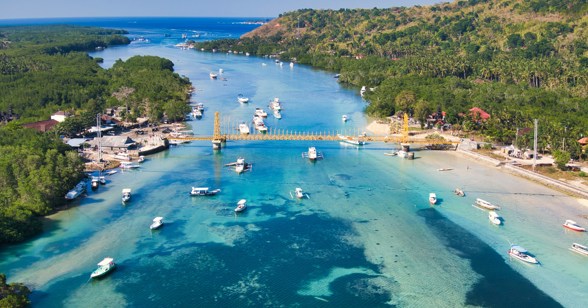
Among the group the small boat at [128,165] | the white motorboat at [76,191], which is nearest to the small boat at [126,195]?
the white motorboat at [76,191]

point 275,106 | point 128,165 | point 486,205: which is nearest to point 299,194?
point 486,205

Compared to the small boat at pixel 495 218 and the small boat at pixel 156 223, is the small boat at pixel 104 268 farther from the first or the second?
the small boat at pixel 495 218

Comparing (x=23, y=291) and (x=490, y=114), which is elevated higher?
(x=490, y=114)

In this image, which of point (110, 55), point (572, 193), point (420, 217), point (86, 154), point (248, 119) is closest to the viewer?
point (420, 217)

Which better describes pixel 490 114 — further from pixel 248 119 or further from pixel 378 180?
pixel 248 119

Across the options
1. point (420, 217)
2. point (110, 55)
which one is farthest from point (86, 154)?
point (110, 55)

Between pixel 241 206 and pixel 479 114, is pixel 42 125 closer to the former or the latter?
pixel 241 206

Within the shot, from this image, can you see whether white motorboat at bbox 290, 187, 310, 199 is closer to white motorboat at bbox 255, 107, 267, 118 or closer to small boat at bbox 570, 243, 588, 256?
small boat at bbox 570, 243, 588, 256
